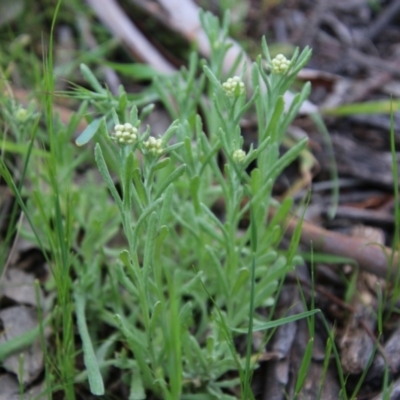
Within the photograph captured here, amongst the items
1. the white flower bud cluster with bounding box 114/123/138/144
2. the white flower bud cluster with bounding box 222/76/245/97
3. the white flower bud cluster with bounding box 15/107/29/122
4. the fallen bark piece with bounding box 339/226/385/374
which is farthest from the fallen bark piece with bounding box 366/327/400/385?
the white flower bud cluster with bounding box 15/107/29/122

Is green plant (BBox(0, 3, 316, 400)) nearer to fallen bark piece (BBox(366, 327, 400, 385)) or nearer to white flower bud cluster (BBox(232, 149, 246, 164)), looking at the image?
white flower bud cluster (BBox(232, 149, 246, 164))

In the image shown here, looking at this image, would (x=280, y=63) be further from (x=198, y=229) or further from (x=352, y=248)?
(x=352, y=248)

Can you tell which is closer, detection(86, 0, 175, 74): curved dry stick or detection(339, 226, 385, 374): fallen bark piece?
detection(339, 226, 385, 374): fallen bark piece

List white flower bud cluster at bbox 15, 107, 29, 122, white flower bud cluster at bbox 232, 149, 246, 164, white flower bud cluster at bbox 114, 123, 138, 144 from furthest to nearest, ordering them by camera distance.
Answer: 1. white flower bud cluster at bbox 15, 107, 29, 122
2. white flower bud cluster at bbox 232, 149, 246, 164
3. white flower bud cluster at bbox 114, 123, 138, 144

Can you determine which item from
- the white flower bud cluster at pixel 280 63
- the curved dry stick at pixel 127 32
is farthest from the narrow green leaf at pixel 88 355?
the curved dry stick at pixel 127 32

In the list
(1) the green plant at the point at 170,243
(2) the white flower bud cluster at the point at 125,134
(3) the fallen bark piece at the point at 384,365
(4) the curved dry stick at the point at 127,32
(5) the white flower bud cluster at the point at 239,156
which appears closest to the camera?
(2) the white flower bud cluster at the point at 125,134

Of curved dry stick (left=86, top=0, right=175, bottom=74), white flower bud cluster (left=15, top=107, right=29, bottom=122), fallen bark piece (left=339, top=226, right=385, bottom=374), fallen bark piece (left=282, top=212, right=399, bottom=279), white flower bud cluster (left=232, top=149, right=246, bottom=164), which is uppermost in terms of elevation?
white flower bud cluster (left=232, top=149, right=246, bottom=164)

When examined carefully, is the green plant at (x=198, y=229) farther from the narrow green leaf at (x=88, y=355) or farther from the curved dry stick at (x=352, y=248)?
the curved dry stick at (x=352, y=248)

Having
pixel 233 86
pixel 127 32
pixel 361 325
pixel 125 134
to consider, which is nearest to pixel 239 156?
pixel 233 86
